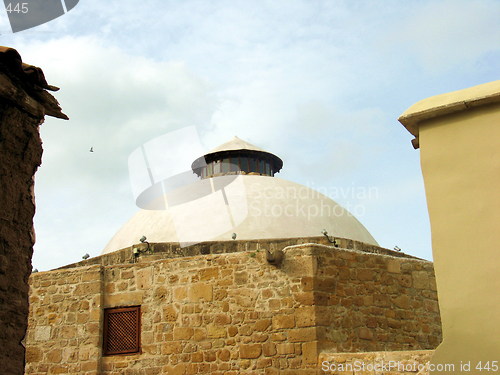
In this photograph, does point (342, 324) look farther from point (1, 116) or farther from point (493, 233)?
point (1, 116)

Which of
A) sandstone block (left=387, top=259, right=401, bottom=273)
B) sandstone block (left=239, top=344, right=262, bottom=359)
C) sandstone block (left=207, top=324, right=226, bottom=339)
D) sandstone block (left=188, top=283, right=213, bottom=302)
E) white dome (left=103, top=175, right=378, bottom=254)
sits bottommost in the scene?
sandstone block (left=239, top=344, right=262, bottom=359)

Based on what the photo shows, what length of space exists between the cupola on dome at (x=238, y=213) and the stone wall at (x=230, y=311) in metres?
1.83

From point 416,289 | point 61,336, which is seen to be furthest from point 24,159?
point 416,289

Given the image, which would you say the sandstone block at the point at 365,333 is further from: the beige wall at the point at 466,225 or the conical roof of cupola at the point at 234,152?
the conical roof of cupola at the point at 234,152

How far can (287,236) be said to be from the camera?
34.4ft

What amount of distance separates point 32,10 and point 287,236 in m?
5.73

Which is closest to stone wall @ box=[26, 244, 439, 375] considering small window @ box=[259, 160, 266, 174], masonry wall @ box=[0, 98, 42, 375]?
masonry wall @ box=[0, 98, 42, 375]

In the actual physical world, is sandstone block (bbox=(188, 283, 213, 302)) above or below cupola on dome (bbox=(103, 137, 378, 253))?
below

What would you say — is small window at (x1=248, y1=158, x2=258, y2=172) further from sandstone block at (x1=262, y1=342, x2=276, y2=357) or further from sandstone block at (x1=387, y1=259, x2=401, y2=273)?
sandstone block at (x1=262, y1=342, x2=276, y2=357)

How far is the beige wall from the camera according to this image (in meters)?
4.79

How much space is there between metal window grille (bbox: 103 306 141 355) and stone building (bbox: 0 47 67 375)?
13.8 feet

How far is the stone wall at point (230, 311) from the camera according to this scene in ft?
25.8

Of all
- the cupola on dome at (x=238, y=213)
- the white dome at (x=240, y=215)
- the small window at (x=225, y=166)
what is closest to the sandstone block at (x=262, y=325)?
the cupola on dome at (x=238, y=213)

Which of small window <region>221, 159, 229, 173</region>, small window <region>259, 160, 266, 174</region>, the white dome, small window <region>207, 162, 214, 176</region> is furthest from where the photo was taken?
small window <region>259, 160, 266, 174</region>
